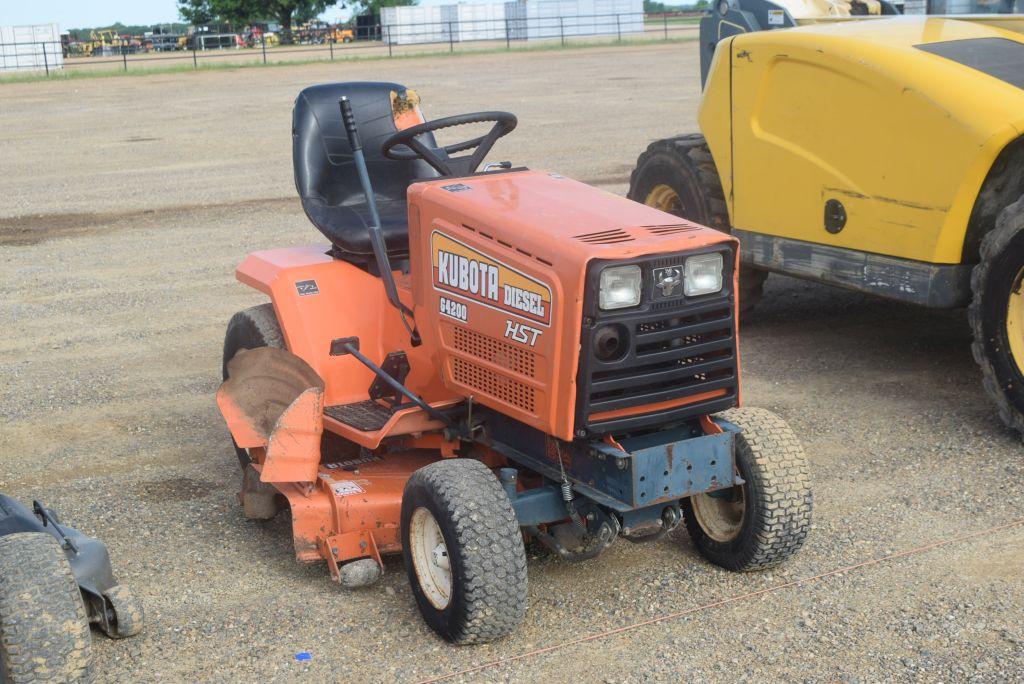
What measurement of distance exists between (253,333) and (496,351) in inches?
54.4

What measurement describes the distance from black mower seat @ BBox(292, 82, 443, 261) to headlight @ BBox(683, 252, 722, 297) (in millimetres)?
1538

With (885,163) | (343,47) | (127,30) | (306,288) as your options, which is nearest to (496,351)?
(306,288)

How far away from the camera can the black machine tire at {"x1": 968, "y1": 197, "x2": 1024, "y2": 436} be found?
5.32 m

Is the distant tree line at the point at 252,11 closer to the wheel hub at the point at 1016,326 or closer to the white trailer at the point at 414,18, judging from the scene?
the white trailer at the point at 414,18

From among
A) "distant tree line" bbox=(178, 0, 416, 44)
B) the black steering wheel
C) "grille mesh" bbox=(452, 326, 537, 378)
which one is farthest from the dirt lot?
"distant tree line" bbox=(178, 0, 416, 44)

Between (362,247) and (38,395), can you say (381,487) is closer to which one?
(362,247)

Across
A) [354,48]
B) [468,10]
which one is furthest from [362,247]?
[468,10]

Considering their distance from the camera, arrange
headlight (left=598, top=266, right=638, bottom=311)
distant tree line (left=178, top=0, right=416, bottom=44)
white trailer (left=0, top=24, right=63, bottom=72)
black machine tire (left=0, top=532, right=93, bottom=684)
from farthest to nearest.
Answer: distant tree line (left=178, top=0, right=416, bottom=44), white trailer (left=0, top=24, right=63, bottom=72), headlight (left=598, top=266, right=638, bottom=311), black machine tire (left=0, top=532, right=93, bottom=684)

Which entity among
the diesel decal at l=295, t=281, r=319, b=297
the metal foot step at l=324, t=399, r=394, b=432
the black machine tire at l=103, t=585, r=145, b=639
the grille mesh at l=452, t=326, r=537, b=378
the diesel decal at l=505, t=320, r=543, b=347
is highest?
the diesel decal at l=505, t=320, r=543, b=347

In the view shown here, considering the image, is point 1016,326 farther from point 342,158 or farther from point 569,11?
point 569,11

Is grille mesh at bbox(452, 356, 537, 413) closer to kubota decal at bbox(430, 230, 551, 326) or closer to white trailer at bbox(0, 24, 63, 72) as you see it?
kubota decal at bbox(430, 230, 551, 326)

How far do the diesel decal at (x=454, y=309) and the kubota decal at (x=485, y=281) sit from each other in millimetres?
35

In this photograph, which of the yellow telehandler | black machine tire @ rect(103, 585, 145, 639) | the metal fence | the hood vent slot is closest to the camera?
the hood vent slot

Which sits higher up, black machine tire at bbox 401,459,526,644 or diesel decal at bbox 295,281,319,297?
diesel decal at bbox 295,281,319,297
